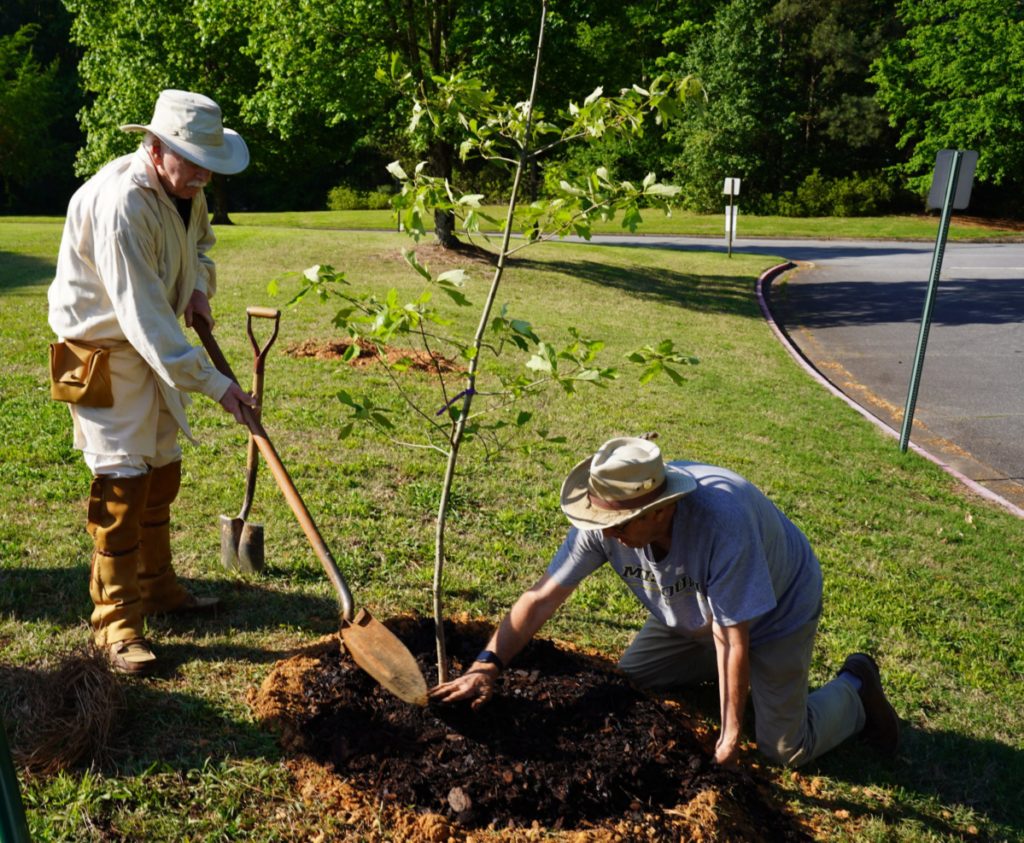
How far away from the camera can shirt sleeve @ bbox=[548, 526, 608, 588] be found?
11.0 feet

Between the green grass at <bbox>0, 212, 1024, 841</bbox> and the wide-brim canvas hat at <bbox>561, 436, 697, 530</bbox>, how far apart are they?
1.33 m

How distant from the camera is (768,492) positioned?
6984mm

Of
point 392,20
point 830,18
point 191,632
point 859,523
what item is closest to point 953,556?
point 859,523

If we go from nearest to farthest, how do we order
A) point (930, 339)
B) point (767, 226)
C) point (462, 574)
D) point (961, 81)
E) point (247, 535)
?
point (247, 535)
point (462, 574)
point (930, 339)
point (767, 226)
point (961, 81)

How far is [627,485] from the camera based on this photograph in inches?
117

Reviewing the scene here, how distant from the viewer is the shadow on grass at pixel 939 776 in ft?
11.4

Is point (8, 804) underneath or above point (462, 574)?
above

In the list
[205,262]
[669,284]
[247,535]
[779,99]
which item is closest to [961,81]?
[779,99]

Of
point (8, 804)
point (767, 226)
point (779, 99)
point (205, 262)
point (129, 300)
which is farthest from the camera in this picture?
point (779, 99)

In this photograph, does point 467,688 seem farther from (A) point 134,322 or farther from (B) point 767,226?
Answer: (B) point 767,226

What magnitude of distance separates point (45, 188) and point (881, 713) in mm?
48466

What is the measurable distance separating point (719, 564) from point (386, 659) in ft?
4.09

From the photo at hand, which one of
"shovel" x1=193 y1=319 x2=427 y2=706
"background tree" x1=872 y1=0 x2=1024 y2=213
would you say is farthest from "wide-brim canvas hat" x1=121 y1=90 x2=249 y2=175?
"background tree" x1=872 y1=0 x2=1024 y2=213

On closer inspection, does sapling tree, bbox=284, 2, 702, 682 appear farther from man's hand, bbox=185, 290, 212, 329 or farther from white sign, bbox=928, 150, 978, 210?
white sign, bbox=928, 150, 978, 210
